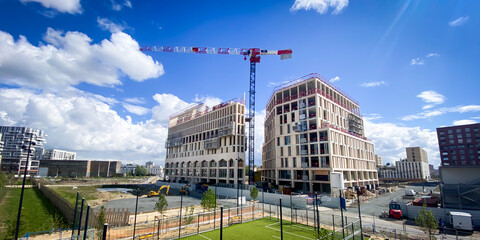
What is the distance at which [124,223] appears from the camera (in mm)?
29109

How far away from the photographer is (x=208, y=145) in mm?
83750

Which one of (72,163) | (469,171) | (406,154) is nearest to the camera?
(469,171)

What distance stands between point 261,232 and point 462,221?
78.2 ft

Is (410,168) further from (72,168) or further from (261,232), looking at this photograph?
(72,168)

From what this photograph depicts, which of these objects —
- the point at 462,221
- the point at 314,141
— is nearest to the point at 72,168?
the point at 314,141

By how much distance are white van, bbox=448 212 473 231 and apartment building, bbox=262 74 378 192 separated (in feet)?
101

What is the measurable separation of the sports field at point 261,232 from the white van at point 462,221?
1688 centimetres

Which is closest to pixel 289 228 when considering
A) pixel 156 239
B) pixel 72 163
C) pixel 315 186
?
pixel 156 239

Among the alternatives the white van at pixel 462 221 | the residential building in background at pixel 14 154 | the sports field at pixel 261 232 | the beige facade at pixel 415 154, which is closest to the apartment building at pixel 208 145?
the sports field at pixel 261 232

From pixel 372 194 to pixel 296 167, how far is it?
70.2 ft

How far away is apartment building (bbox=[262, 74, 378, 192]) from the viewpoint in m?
61.2

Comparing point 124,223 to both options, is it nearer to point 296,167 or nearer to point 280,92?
point 296,167

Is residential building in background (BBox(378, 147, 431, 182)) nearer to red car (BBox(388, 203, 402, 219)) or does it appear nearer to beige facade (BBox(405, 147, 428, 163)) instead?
beige facade (BBox(405, 147, 428, 163))

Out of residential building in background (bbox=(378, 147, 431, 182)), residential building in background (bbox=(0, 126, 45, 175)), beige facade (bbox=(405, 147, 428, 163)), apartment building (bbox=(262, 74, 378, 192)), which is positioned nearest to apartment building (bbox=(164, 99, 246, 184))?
apartment building (bbox=(262, 74, 378, 192))
